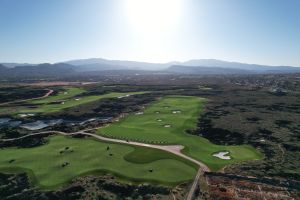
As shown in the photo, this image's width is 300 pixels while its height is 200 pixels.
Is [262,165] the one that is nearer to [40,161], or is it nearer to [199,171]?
[199,171]

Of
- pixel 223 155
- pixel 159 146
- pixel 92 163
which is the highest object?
pixel 92 163

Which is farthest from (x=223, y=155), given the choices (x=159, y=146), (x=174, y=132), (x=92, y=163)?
(x=92, y=163)

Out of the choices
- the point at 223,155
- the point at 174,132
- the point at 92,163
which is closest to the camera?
the point at 92,163

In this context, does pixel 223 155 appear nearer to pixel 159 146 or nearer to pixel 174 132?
pixel 159 146

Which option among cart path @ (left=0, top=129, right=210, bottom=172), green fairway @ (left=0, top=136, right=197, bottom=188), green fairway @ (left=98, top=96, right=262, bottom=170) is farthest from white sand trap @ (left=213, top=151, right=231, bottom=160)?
green fairway @ (left=0, top=136, right=197, bottom=188)

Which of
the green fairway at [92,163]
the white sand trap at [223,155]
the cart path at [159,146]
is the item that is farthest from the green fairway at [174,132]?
the green fairway at [92,163]

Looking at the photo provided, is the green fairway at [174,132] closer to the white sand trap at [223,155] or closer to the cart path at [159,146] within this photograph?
the white sand trap at [223,155]

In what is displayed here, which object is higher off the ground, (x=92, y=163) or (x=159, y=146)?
(x=92, y=163)
